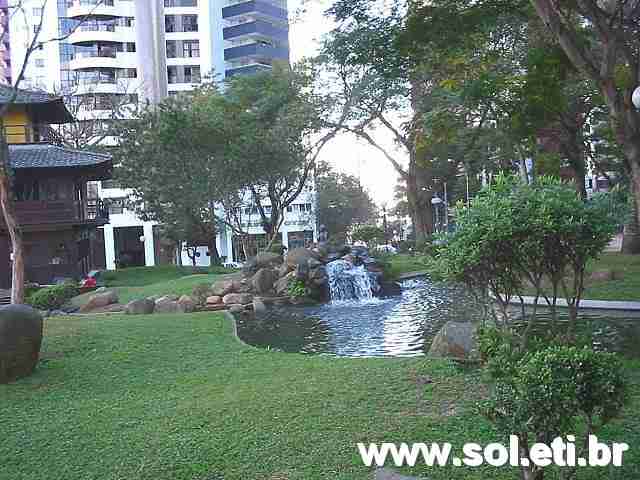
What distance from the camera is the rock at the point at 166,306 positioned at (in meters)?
15.8

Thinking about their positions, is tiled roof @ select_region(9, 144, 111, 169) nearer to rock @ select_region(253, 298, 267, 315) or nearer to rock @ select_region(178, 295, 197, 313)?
rock @ select_region(178, 295, 197, 313)

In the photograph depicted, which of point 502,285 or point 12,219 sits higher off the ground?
point 12,219

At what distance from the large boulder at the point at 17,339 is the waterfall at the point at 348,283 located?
34.4 feet

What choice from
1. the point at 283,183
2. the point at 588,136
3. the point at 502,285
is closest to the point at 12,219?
the point at 502,285

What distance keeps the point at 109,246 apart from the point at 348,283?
93.7 ft

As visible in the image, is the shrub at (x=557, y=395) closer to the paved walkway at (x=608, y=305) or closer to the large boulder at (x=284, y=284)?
the paved walkway at (x=608, y=305)

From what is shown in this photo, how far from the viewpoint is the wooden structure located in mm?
23844

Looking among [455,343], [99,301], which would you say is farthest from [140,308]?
[455,343]

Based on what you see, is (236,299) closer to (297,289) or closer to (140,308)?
(297,289)

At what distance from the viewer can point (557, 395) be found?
3652 mm

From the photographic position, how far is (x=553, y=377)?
372 cm

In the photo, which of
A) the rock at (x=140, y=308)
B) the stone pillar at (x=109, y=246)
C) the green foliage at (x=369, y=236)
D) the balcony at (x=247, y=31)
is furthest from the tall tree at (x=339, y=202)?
the rock at (x=140, y=308)

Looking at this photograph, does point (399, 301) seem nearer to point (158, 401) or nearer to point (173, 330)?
point (173, 330)

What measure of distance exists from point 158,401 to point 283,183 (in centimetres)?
2160
